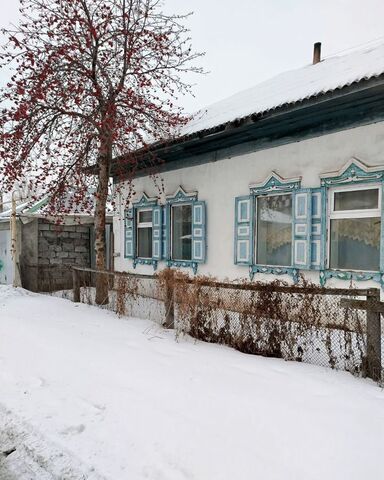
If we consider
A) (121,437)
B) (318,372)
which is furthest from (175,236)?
(121,437)

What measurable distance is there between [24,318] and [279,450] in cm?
551

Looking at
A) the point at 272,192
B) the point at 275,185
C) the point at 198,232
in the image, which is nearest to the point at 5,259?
the point at 198,232

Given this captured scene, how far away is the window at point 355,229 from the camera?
5559mm

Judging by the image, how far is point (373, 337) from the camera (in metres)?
3.65

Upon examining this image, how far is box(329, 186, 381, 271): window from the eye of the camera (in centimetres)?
556

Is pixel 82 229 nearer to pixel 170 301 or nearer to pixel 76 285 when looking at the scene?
pixel 76 285

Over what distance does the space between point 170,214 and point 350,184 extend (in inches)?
178

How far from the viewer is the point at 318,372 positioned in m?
3.86

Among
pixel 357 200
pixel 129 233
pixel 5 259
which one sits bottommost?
pixel 5 259

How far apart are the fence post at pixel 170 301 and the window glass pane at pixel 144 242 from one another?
447 centimetres

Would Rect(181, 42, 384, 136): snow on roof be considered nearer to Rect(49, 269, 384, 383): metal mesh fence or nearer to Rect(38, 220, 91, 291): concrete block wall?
Rect(49, 269, 384, 383): metal mesh fence

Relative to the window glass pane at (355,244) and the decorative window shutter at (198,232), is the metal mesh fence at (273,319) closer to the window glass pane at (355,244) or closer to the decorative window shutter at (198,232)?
the window glass pane at (355,244)

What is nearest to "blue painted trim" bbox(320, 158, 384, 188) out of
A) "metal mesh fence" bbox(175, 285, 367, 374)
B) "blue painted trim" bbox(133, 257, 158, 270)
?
"metal mesh fence" bbox(175, 285, 367, 374)

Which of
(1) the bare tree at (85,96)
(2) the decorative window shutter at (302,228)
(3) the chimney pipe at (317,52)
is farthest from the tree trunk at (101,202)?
(3) the chimney pipe at (317,52)
